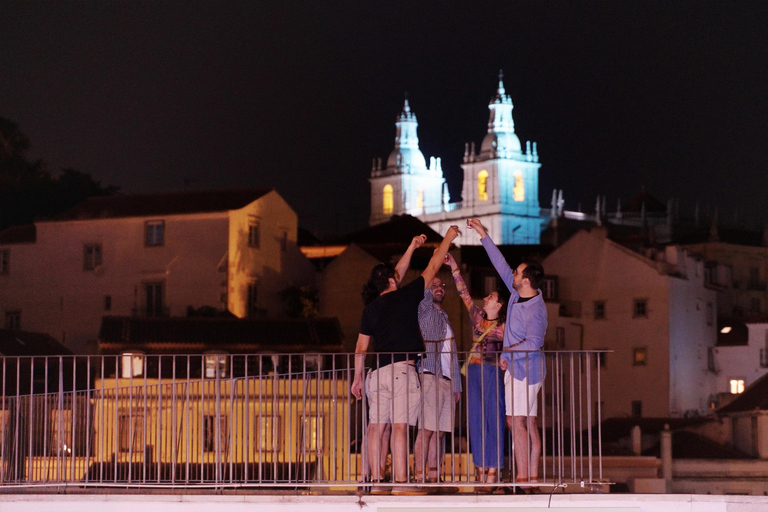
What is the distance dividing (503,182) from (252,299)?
66964 millimetres

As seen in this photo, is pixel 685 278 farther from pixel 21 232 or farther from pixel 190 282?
pixel 21 232

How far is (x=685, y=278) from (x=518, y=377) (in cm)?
4859

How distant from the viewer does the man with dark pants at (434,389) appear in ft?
37.1

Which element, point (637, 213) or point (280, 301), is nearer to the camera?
point (280, 301)

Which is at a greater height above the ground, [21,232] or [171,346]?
[21,232]

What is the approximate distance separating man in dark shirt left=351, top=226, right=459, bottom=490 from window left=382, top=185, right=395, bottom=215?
11497 centimetres

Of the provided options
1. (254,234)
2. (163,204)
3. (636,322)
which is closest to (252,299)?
(254,234)

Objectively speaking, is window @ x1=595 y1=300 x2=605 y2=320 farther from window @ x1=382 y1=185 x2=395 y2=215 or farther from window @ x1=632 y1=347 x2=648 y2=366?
window @ x1=382 y1=185 x2=395 y2=215

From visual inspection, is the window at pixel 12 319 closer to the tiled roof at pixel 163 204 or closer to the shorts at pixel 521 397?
the tiled roof at pixel 163 204

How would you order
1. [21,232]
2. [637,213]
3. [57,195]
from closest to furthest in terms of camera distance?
[21,232]
[57,195]
[637,213]

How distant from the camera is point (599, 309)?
57812mm

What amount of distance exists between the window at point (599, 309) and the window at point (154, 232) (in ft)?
61.1

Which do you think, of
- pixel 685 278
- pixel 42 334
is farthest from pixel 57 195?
pixel 685 278

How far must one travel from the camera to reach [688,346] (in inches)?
2254
